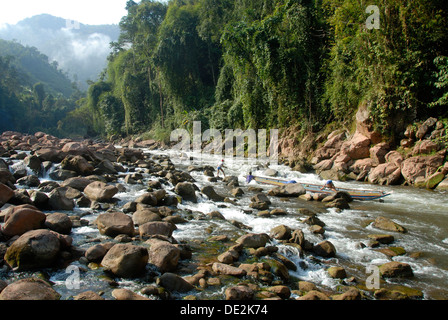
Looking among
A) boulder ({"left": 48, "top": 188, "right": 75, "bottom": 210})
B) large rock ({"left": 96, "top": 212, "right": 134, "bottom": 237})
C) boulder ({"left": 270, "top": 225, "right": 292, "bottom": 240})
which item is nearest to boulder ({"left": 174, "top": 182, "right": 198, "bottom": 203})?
boulder ({"left": 48, "top": 188, "right": 75, "bottom": 210})

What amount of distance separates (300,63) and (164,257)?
1457cm

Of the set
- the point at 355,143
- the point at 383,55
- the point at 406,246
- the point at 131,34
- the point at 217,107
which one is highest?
the point at 131,34

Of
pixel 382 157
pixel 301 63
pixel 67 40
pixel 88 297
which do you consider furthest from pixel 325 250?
pixel 67 40

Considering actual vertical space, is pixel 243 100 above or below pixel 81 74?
below

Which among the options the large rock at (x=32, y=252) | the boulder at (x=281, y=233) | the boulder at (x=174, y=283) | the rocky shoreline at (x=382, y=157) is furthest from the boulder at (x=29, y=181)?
the rocky shoreline at (x=382, y=157)

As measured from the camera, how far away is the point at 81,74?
147000 mm

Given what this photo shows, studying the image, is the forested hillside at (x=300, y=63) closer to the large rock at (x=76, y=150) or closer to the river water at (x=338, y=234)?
the river water at (x=338, y=234)

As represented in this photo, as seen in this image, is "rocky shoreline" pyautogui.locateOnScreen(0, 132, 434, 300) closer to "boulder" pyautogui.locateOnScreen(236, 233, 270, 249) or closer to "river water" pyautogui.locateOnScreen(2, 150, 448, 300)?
"boulder" pyautogui.locateOnScreen(236, 233, 270, 249)

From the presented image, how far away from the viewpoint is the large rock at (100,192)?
8216mm

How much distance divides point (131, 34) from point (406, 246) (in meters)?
41.7

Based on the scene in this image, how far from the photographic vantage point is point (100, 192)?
27.1 ft

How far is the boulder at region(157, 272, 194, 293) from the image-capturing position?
12.8 feet
